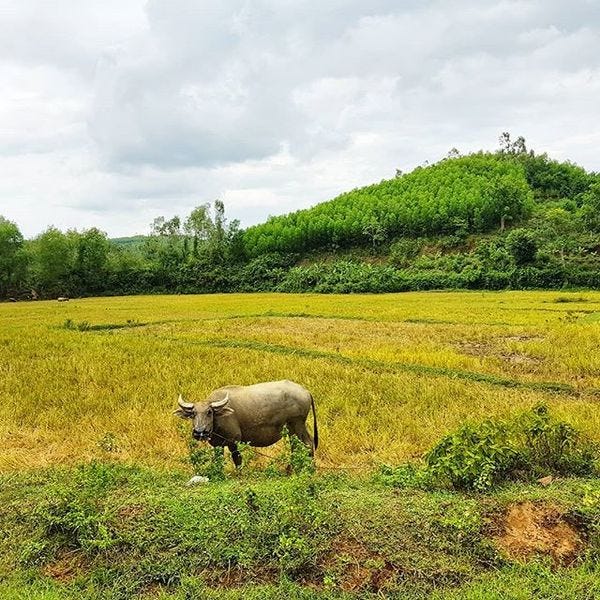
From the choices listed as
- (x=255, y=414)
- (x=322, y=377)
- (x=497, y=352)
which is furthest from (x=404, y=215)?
(x=255, y=414)

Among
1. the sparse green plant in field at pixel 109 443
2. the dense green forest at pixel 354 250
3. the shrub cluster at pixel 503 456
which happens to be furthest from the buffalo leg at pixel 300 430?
the dense green forest at pixel 354 250

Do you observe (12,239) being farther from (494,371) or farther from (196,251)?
(494,371)

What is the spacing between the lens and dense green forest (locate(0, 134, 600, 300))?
4697 cm

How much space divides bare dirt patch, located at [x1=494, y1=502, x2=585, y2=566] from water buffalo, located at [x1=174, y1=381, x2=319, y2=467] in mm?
2852

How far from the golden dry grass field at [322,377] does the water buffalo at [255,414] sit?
691 millimetres

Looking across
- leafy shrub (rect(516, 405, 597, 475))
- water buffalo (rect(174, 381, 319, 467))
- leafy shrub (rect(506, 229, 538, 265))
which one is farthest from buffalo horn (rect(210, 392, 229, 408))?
leafy shrub (rect(506, 229, 538, 265))

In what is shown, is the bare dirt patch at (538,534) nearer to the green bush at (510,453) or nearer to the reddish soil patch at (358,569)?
the green bush at (510,453)

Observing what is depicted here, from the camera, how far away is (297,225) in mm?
72500

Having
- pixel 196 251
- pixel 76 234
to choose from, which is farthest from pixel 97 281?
pixel 196 251

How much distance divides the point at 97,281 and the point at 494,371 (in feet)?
169

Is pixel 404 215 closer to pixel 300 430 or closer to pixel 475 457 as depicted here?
pixel 300 430

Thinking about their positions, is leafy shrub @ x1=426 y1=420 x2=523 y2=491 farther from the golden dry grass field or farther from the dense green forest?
the dense green forest

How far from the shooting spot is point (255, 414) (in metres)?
7.20

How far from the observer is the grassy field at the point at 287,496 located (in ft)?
14.2
